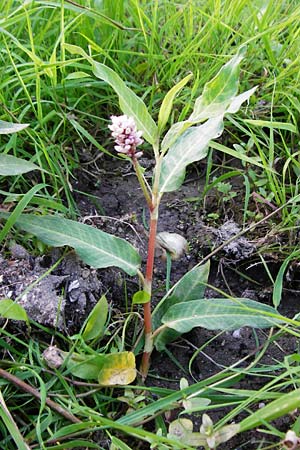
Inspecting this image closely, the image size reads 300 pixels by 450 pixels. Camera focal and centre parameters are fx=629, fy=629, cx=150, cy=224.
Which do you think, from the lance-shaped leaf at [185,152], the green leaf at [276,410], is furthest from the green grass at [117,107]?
the lance-shaped leaf at [185,152]

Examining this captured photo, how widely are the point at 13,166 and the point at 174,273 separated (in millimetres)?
482

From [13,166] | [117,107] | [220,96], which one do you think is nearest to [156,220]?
[220,96]

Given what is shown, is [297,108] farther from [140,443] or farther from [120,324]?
[140,443]

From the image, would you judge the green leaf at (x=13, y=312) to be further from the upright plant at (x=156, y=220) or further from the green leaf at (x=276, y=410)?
the green leaf at (x=276, y=410)

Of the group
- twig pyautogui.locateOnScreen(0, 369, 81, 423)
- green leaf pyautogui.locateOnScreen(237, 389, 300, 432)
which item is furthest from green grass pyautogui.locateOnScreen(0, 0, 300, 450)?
green leaf pyautogui.locateOnScreen(237, 389, 300, 432)

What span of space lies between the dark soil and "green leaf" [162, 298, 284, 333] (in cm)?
7

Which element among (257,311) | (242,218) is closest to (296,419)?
(257,311)

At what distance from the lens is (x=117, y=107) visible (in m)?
1.91

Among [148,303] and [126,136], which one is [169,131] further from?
[148,303]

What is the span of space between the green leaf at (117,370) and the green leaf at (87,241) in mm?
173

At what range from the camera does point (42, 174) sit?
5.36ft

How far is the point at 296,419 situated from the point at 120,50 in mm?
1209

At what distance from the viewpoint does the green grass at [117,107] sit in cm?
127

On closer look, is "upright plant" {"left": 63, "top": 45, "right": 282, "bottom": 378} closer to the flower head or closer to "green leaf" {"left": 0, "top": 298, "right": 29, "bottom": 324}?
the flower head
